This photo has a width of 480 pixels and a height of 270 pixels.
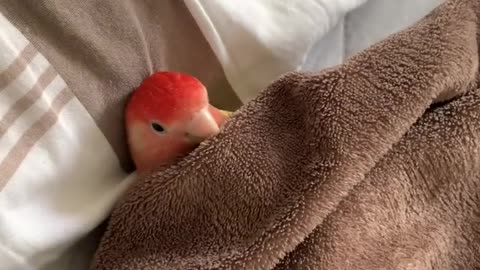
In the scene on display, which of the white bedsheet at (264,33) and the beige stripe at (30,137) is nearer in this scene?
the beige stripe at (30,137)

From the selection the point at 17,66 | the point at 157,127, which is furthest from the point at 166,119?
the point at 17,66

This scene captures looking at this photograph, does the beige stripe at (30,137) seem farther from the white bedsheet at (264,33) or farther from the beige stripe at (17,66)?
the white bedsheet at (264,33)

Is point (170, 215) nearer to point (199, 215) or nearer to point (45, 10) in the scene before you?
point (199, 215)

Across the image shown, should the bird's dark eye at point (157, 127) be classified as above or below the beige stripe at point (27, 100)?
below

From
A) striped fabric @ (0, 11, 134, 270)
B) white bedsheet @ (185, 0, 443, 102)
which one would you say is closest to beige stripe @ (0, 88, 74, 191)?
striped fabric @ (0, 11, 134, 270)

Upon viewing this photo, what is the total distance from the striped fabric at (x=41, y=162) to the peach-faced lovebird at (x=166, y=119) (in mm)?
29

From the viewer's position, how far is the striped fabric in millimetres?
469

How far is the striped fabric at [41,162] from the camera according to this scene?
0.47 metres

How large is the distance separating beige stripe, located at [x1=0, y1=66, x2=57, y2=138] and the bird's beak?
105 mm

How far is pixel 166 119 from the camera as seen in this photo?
521mm

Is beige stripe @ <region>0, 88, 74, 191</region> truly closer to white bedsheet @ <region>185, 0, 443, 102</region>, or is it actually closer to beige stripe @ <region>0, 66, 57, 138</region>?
beige stripe @ <region>0, 66, 57, 138</region>

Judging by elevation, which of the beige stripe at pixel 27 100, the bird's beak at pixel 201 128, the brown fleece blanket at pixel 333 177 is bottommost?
the brown fleece blanket at pixel 333 177

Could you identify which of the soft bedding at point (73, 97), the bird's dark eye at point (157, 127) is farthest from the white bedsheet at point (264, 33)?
the bird's dark eye at point (157, 127)

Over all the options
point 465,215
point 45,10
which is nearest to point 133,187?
point 45,10
